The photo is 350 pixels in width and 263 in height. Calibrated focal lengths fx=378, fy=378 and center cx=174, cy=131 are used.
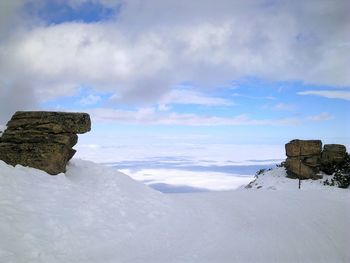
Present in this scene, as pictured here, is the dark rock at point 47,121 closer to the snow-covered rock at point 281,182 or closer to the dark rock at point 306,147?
the snow-covered rock at point 281,182

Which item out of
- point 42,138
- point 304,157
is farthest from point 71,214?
point 304,157

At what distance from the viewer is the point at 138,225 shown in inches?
542

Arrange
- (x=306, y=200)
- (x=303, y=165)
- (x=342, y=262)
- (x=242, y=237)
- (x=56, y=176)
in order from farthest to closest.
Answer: (x=303, y=165)
(x=306, y=200)
(x=56, y=176)
(x=242, y=237)
(x=342, y=262)

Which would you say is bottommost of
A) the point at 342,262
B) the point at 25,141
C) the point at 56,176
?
the point at 342,262

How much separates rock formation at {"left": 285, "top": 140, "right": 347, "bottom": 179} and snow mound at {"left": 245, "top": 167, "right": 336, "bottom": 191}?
0.90m

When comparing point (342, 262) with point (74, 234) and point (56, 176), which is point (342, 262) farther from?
point (56, 176)

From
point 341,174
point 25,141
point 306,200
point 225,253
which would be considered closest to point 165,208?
point 225,253

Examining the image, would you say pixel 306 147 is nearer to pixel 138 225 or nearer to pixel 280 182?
pixel 280 182

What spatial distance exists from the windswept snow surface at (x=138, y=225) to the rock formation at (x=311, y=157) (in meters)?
17.2

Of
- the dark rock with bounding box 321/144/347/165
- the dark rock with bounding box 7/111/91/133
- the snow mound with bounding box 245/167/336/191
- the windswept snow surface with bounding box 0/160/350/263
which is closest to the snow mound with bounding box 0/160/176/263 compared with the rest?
the windswept snow surface with bounding box 0/160/350/263

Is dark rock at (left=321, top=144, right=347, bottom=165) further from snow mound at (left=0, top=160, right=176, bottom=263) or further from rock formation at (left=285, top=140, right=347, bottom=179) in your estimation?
snow mound at (left=0, top=160, right=176, bottom=263)

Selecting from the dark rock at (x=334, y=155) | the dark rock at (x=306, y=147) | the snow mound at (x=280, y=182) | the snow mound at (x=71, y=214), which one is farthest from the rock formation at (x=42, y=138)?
the dark rock at (x=334, y=155)

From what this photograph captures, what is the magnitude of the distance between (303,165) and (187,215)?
22698mm

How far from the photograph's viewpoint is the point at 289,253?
39.3 feet
